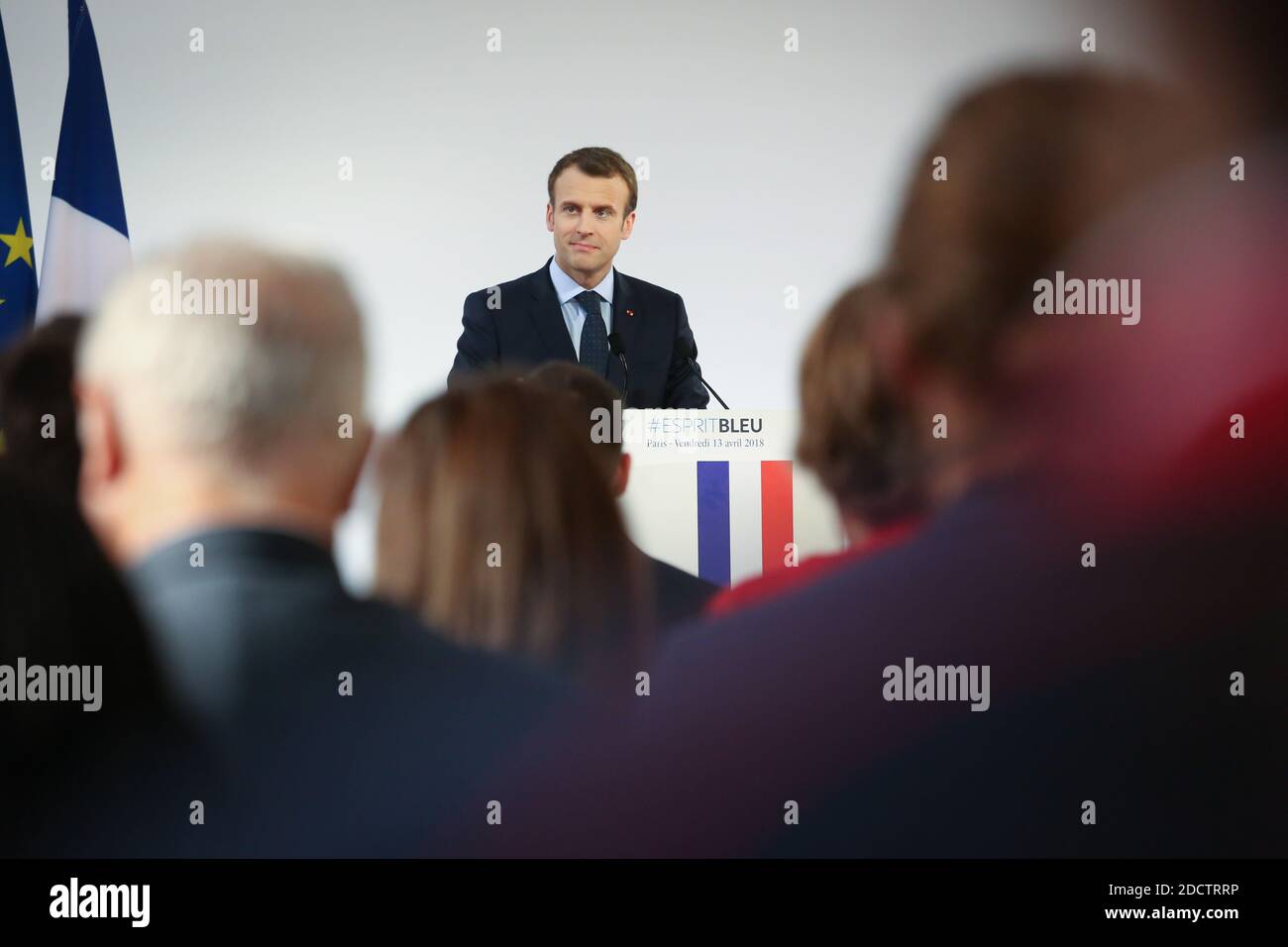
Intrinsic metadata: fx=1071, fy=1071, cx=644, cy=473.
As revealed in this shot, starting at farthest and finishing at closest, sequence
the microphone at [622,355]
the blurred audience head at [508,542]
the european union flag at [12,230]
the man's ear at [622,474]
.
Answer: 1. the european union flag at [12,230]
2. the microphone at [622,355]
3. the man's ear at [622,474]
4. the blurred audience head at [508,542]

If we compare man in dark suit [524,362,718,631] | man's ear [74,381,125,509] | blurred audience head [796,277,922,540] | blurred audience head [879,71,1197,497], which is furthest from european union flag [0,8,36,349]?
blurred audience head [879,71,1197,497]

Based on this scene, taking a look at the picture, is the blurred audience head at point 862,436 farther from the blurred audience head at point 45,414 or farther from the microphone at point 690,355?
the blurred audience head at point 45,414

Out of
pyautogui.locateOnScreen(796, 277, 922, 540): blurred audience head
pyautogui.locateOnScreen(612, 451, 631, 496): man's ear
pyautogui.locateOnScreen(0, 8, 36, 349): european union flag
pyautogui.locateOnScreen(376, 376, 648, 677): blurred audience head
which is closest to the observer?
pyautogui.locateOnScreen(376, 376, 648, 677): blurred audience head

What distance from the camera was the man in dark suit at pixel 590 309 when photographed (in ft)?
8.99

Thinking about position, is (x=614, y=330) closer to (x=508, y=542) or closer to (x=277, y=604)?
(x=508, y=542)

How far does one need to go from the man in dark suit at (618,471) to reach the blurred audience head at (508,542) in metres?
0.07

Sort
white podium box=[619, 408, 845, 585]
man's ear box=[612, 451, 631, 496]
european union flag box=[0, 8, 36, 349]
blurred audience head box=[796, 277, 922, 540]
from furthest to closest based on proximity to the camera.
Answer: european union flag box=[0, 8, 36, 349], white podium box=[619, 408, 845, 585], man's ear box=[612, 451, 631, 496], blurred audience head box=[796, 277, 922, 540]

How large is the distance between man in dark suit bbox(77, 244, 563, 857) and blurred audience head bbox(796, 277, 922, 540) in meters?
0.78

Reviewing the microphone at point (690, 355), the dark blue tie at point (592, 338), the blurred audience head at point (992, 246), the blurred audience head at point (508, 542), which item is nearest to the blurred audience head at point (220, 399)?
the blurred audience head at point (508, 542)

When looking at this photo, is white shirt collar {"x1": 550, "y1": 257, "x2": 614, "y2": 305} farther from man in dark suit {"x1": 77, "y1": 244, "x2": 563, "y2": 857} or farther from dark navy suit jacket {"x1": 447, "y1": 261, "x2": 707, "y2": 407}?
man in dark suit {"x1": 77, "y1": 244, "x2": 563, "y2": 857}

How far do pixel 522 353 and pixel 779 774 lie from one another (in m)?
1.20

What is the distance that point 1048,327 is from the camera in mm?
2422

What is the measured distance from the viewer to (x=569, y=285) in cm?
284

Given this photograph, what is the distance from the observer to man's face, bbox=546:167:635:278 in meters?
2.81
